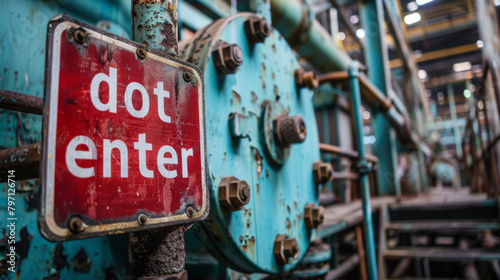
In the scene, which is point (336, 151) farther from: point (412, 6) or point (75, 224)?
point (412, 6)

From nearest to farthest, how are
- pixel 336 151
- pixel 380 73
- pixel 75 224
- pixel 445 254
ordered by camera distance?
pixel 75 224
pixel 336 151
pixel 445 254
pixel 380 73

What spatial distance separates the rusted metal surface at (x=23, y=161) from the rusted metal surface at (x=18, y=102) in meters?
0.18

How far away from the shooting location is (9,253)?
85cm

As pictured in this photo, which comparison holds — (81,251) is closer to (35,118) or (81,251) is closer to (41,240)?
(41,240)

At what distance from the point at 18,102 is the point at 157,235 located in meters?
0.43

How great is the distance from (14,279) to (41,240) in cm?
11

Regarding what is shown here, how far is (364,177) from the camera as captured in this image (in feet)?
5.69

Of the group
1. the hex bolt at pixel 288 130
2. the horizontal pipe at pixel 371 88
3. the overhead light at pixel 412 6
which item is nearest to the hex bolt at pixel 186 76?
the hex bolt at pixel 288 130

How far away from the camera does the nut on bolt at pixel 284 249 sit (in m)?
1.12

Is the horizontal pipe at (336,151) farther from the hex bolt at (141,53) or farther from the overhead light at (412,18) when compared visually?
the overhead light at (412,18)

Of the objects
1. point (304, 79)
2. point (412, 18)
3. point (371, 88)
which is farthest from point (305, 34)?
point (412, 18)

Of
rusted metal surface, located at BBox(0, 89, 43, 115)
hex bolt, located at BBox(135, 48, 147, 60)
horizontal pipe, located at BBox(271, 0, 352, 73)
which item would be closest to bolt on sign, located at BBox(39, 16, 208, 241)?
hex bolt, located at BBox(135, 48, 147, 60)

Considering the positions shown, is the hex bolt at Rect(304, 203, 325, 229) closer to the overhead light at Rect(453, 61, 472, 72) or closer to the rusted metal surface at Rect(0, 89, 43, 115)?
the rusted metal surface at Rect(0, 89, 43, 115)

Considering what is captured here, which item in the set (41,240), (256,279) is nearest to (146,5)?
(41,240)
